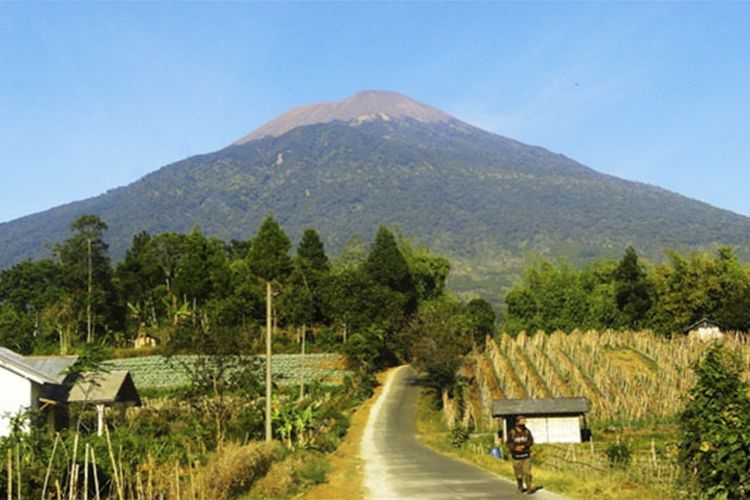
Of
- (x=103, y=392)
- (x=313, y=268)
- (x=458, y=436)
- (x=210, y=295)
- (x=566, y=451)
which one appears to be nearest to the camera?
(x=566, y=451)

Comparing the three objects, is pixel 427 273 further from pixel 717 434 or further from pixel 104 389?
pixel 717 434

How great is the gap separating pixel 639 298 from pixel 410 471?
2129 inches

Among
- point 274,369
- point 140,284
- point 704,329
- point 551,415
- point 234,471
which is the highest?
point 140,284

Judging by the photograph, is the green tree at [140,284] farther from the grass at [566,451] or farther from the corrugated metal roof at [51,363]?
the corrugated metal roof at [51,363]

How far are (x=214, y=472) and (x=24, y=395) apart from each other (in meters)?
14.2

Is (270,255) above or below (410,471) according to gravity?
above

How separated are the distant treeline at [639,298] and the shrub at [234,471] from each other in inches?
2038

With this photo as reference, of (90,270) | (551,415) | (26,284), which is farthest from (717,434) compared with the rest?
(26,284)

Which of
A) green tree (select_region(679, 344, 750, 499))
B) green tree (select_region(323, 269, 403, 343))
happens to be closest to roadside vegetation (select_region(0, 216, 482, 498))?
green tree (select_region(323, 269, 403, 343))

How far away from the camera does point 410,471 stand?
23312mm

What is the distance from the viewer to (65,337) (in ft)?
229

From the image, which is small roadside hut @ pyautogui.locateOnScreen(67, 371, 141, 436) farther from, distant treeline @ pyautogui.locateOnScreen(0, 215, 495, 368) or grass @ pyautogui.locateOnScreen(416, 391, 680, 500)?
distant treeline @ pyautogui.locateOnScreen(0, 215, 495, 368)

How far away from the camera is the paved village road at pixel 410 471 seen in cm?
1738

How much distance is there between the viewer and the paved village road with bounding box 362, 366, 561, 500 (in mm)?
17375
